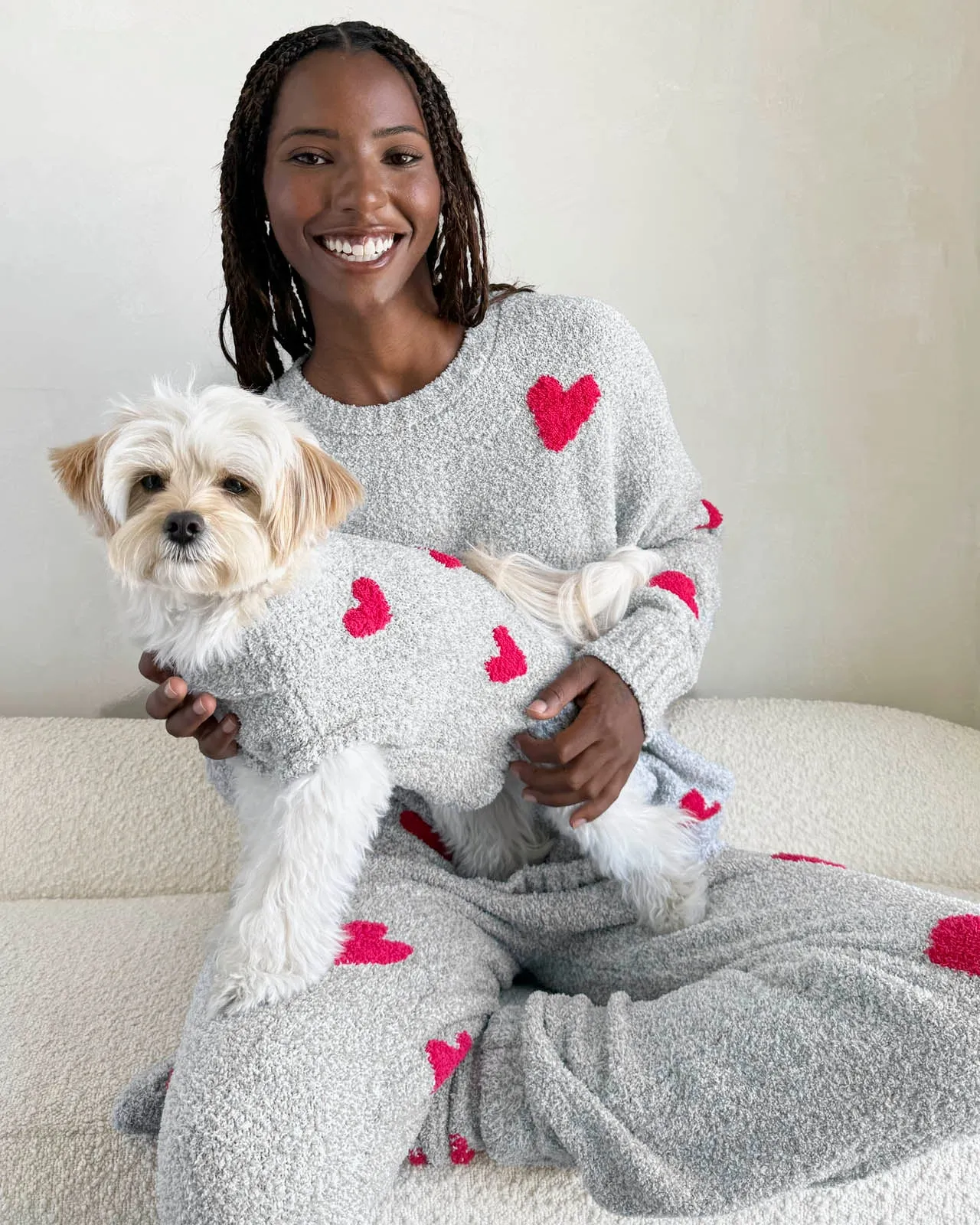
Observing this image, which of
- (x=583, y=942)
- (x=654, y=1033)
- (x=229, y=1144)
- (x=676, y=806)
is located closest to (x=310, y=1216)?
(x=229, y=1144)

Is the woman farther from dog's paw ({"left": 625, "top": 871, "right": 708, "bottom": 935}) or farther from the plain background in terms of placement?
the plain background

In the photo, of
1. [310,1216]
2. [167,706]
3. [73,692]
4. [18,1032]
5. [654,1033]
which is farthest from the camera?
[73,692]

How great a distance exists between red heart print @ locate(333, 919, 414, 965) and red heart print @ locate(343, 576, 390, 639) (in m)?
0.35

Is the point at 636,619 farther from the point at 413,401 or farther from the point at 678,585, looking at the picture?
the point at 413,401

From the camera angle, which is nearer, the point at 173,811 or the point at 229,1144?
the point at 229,1144

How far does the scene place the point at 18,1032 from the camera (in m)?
1.39

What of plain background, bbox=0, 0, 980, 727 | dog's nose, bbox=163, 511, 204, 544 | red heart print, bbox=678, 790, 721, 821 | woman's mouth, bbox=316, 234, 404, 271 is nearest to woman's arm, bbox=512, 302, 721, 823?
red heart print, bbox=678, 790, 721, 821

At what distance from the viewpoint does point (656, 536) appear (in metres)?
1.63

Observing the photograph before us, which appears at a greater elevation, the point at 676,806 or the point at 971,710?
the point at 676,806

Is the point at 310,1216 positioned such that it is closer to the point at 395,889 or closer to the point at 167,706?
the point at 395,889

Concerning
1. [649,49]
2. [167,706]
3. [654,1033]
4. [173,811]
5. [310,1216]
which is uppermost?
[649,49]

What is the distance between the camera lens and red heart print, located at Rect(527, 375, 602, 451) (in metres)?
1.52

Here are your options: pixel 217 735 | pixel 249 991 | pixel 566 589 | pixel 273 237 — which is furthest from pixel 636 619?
pixel 273 237

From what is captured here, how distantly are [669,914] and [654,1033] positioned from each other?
245 millimetres
